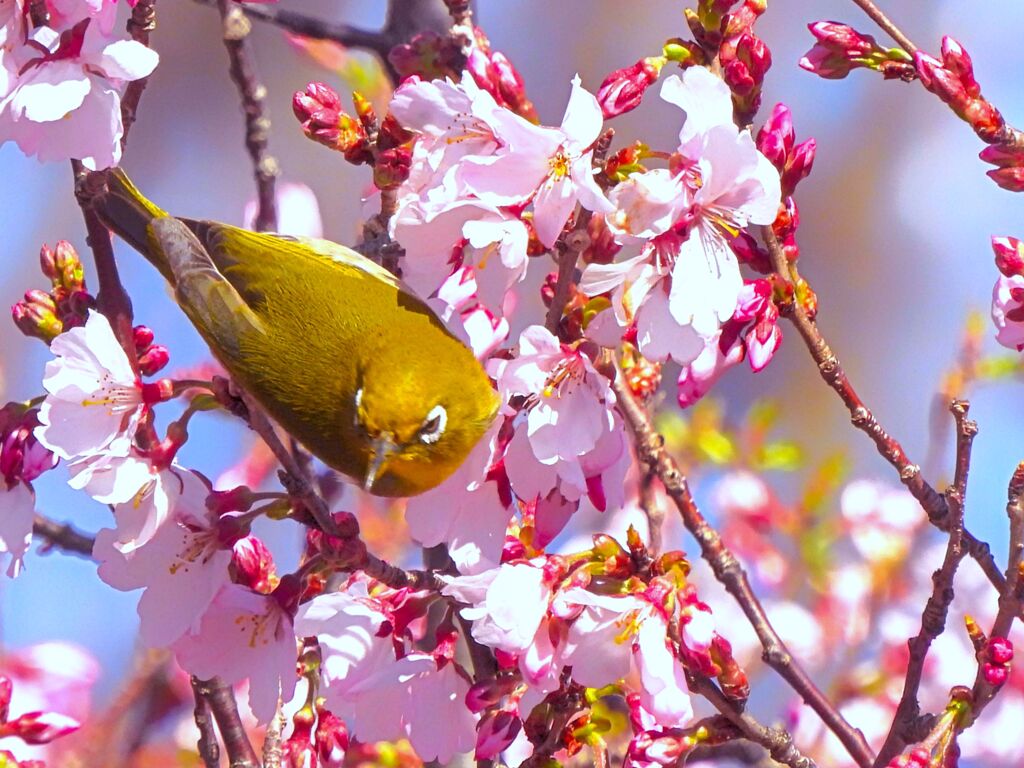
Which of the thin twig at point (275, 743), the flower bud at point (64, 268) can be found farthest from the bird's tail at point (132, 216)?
the thin twig at point (275, 743)

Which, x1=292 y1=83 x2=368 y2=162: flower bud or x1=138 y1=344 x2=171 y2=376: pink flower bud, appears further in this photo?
x1=292 y1=83 x2=368 y2=162: flower bud

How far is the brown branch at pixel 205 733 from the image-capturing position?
1.88m

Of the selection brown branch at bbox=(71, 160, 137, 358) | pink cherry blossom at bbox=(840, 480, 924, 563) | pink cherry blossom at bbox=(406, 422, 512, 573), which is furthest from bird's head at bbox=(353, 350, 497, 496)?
pink cherry blossom at bbox=(840, 480, 924, 563)

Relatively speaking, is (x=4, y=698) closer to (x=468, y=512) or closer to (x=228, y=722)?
(x=228, y=722)

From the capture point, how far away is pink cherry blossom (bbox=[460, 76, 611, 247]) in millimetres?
1480

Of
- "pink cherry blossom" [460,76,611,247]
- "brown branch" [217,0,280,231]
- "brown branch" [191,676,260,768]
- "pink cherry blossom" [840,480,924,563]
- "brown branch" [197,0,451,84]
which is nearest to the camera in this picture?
"pink cherry blossom" [460,76,611,247]

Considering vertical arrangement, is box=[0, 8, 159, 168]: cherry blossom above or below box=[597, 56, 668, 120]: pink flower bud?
above

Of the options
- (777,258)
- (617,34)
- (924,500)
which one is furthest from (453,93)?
(617,34)

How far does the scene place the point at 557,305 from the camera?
1653 mm

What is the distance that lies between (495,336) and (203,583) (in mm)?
611

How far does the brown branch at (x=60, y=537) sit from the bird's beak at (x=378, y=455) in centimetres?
48

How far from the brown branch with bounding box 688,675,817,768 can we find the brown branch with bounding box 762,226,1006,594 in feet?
1.17

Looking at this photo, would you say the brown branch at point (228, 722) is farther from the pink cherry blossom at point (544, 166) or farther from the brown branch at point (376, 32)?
the brown branch at point (376, 32)

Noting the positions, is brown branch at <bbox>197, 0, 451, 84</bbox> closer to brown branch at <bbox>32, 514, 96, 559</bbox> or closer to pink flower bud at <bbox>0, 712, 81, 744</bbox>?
brown branch at <bbox>32, 514, 96, 559</bbox>
